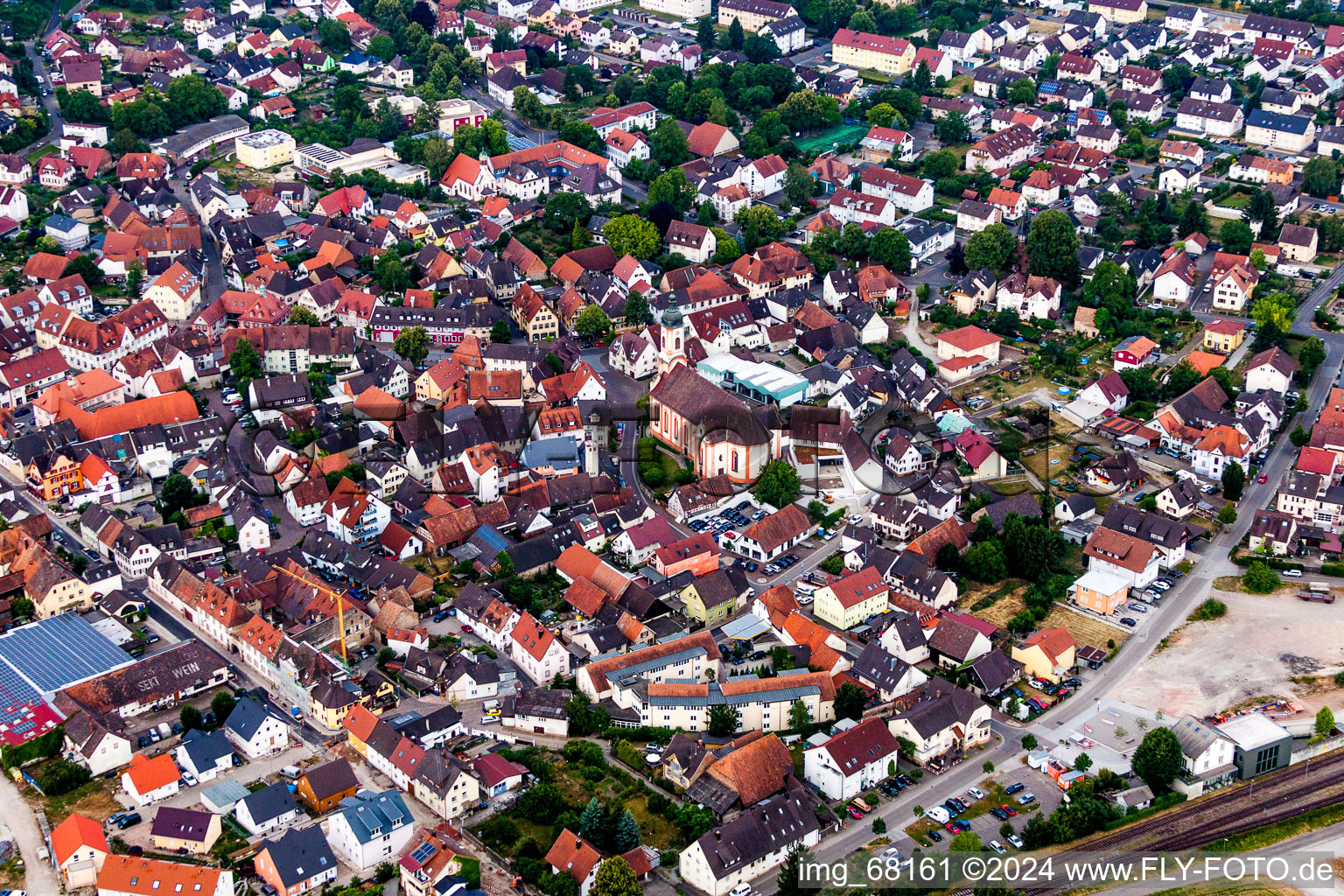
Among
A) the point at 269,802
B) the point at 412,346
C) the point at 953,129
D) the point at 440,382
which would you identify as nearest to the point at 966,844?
the point at 269,802

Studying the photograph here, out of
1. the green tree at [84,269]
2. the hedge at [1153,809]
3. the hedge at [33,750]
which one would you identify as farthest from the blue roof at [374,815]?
the green tree at [84,269]

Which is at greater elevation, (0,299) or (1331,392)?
(1331,392)

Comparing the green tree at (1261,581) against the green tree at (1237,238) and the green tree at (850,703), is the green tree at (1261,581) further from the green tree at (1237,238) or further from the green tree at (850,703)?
the green tree at (1237,238)

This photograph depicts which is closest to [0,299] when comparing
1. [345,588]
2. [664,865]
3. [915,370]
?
[345,588]

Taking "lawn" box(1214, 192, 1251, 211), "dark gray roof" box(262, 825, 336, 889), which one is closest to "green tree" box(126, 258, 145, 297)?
"dark gray roof" box(262, 825, 336, 889)

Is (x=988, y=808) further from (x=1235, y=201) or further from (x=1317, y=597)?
(x=1235, y=201)

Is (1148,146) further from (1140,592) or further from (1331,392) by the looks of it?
(1140,592)

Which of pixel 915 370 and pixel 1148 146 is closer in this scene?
pixel 915 370
